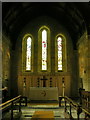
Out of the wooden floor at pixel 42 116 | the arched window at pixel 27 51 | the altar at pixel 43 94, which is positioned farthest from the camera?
the arched window at pixel 27 51

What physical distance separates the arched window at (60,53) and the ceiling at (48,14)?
2.90 ft

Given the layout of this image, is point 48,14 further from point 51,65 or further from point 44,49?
point 51,65

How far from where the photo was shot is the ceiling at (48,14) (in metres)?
11.4

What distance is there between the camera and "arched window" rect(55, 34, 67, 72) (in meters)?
14.9

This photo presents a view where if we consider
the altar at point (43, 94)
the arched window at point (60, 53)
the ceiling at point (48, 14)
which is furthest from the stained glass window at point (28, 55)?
the altar at point (43, 94)

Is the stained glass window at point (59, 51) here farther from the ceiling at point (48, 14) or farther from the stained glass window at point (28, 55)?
the stained glass window at point (28, 55)

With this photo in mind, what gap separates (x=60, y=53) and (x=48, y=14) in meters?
3.20

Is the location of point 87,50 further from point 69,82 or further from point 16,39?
point 16,39

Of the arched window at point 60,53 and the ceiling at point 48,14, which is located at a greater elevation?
the ceiling at point 48,14

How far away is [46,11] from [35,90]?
6.23 m

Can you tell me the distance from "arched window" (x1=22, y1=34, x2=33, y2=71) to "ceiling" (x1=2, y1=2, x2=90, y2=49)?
83 cm

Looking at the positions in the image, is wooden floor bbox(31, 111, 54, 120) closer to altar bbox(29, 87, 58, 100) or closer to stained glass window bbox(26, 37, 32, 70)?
altar bbox(29, 87, 58, 100)

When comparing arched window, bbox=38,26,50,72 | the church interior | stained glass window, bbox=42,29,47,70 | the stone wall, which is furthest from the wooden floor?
stained glass window, bbox=42,29,47,70

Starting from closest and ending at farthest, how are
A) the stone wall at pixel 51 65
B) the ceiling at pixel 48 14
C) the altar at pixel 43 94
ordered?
1. the ceiling at pixel 48 14
2. the altar at pixel 43 94
3. the stone wall at pixel 51 65
